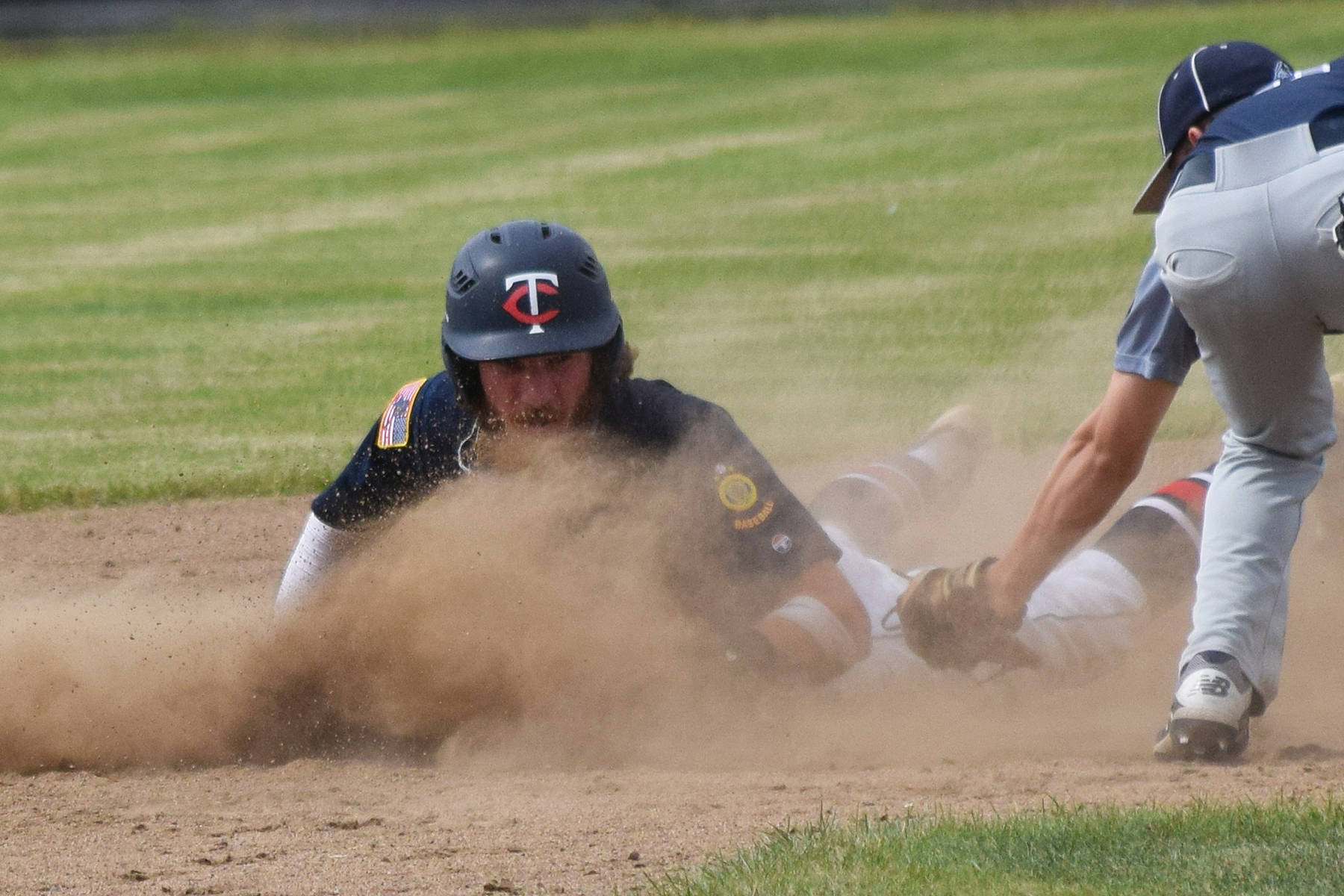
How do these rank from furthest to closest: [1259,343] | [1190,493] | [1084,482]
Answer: [1190,493]
[1084,482]
[1259,343]

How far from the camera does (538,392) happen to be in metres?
5.00

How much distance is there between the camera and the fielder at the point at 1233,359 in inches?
164

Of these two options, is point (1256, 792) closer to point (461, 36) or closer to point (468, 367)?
point (468, 367)

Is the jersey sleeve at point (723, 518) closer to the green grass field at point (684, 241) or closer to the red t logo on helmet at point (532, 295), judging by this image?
the red t logo on helmet at point (532, 295)

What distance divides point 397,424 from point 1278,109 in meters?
2.51

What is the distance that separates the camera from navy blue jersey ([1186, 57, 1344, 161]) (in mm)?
4254

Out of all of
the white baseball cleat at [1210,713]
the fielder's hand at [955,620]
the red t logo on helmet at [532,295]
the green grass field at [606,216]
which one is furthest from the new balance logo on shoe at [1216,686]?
the green grass field at [606,216]

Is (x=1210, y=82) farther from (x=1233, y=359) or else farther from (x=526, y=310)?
(x=526, y=310)

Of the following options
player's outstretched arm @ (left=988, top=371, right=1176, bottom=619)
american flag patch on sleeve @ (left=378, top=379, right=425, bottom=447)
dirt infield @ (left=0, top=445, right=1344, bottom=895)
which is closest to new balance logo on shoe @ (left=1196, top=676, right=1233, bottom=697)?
dirt infield @ (left=0, top=445, right=1344, bottom=895)

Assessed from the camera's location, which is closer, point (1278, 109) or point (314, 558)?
point (1278, 109)

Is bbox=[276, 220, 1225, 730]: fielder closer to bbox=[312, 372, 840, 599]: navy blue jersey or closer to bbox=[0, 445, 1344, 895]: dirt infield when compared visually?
bbox=[312, 372, 840, 599]: navy blue jersey

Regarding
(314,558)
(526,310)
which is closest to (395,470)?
(314,558)

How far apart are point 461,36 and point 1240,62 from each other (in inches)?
1122

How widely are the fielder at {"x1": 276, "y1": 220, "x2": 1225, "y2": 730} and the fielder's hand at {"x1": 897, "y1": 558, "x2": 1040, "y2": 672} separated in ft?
0.10
